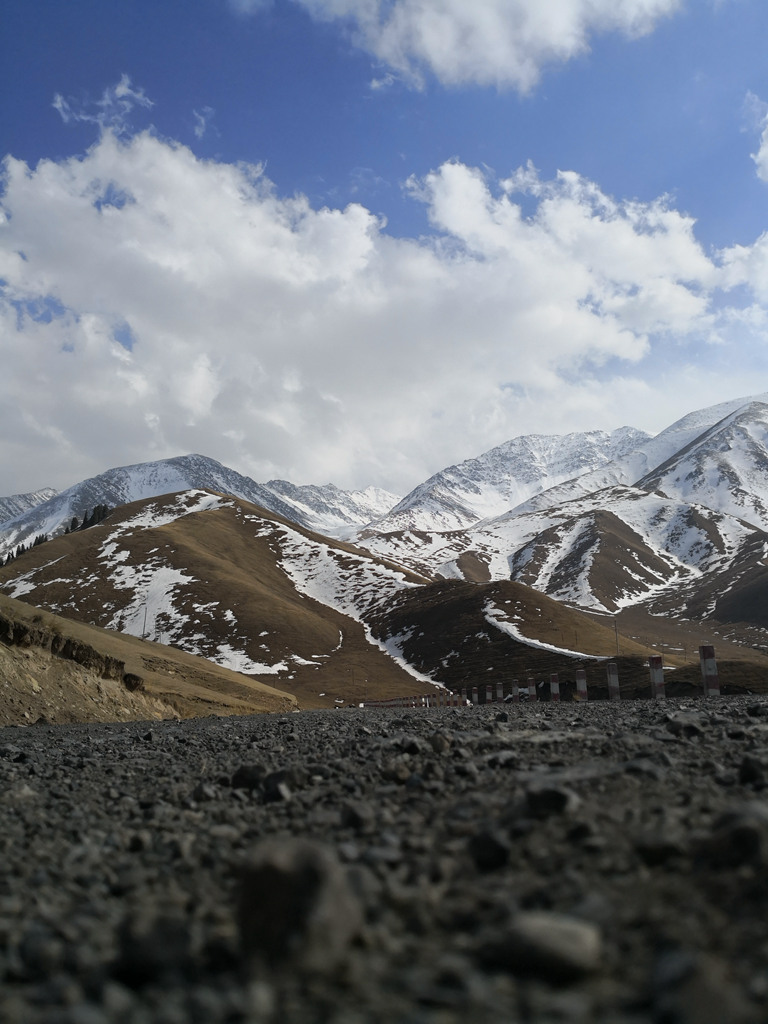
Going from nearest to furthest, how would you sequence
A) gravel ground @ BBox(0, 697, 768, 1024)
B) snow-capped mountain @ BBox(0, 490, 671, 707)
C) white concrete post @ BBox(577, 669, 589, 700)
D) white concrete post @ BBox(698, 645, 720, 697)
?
gravel ground @ BBox(0, 697, 768, 1024) → white concrete post @ BBox(698, 645, 720, 697) → white concrete post @ BBox(577, 669, 589, 700) → snow-capped mountain @ BBox(0, 490, 671, 707)

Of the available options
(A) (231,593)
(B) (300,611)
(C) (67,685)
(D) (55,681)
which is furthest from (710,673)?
(A) (231,593)

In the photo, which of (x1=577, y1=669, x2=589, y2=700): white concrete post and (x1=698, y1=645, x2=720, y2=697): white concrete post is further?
(x1=577, y1=669, x2=589, y2=700): white concrete post

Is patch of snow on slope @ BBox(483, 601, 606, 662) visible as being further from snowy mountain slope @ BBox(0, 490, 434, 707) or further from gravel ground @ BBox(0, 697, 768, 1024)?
gravel ground @ BBox(0, 697, 768, 1024)

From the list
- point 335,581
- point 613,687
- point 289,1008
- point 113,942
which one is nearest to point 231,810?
point 113,942

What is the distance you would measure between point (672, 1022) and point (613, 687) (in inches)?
1084

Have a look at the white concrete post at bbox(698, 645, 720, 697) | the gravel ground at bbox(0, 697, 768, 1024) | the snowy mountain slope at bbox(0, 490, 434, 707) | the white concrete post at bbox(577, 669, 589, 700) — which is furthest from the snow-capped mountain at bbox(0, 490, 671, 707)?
the gravel ground at bbox(0, 697, 768, 1024)

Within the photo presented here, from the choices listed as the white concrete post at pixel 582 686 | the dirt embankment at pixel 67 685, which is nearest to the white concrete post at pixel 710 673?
the white concrete post at pixel 582 686

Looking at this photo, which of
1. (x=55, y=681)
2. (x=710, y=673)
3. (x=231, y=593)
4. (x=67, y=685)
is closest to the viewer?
(x=710, y=673)

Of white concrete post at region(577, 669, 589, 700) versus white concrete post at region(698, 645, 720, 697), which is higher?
white concrete post at region(698, 645, 720, 697)

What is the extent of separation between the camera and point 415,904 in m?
3.24

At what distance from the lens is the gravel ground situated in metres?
2.46

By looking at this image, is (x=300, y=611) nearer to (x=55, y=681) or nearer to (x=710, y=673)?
(x=55, y=681)

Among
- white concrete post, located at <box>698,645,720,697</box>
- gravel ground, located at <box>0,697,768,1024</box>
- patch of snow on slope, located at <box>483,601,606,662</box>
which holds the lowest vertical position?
patch of snow on slope, located at <box>483,601,606,662</box>

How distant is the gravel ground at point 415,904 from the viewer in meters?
2.46
